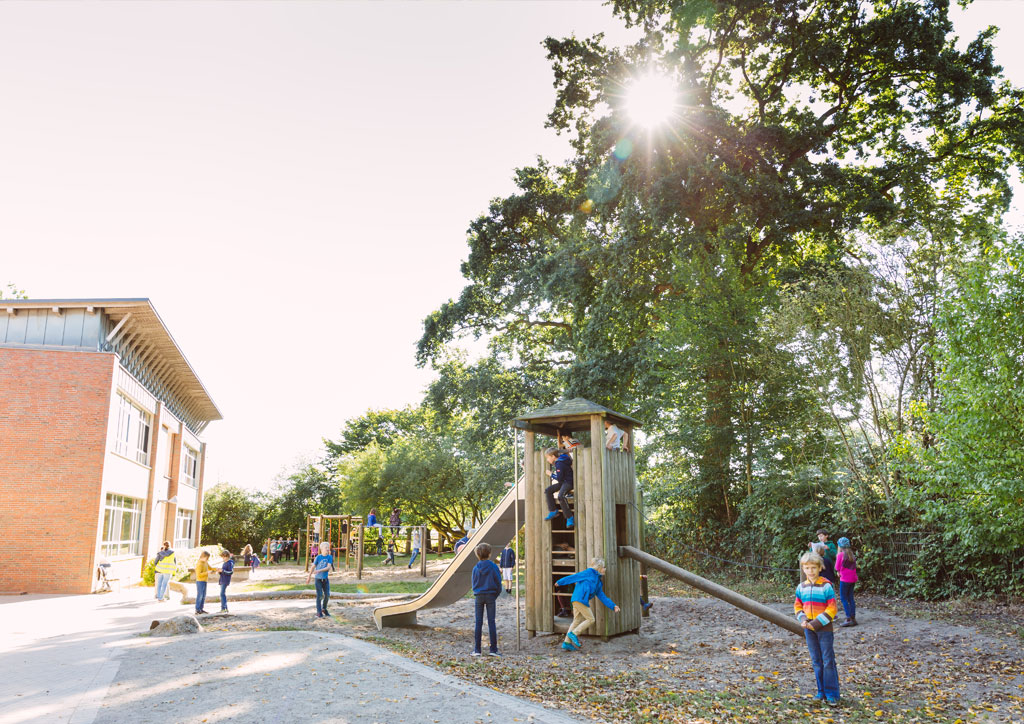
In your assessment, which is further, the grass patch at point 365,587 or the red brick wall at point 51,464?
the grass patch at point 365,587

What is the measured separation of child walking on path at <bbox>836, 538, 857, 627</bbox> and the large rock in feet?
37.5

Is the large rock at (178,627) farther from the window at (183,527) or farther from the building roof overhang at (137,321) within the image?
the window at (183,527)

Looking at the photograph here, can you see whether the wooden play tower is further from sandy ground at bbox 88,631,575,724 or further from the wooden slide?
sandy ground at bbox 88,631,575,724

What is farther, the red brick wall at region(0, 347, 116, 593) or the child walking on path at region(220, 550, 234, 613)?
the red brick wall at region(0, 347, 116, 593)

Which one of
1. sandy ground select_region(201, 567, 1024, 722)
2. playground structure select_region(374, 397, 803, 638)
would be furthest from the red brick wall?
playground structure select_region(374, 397, 803, 638)

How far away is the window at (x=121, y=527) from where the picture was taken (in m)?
23.1

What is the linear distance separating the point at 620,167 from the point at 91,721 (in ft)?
65.9

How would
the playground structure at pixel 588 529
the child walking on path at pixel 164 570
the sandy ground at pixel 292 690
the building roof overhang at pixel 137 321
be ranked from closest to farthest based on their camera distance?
the sandy ground at pixel 292 690 < the playground structure at pixel 588 529 < the child walking on path at pixel 164 570 < the building roof overhang at pixel 137 321

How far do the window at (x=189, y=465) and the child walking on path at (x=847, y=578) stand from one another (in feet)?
104

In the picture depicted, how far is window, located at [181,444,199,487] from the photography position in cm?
3568

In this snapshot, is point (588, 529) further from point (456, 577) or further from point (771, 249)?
point (771, 249)

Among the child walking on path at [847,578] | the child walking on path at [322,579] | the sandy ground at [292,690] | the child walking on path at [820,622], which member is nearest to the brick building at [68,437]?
the child walking on path at [322,579]

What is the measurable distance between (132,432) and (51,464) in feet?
17.3

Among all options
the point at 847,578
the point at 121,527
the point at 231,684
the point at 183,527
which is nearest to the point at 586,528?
the point at 847,578
